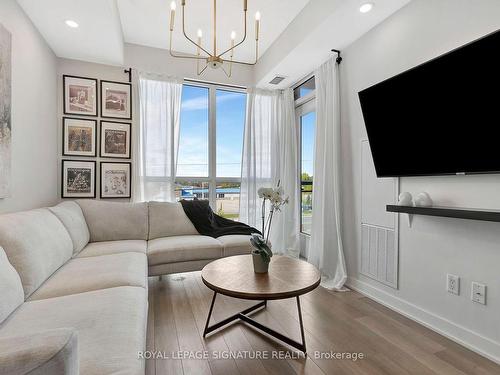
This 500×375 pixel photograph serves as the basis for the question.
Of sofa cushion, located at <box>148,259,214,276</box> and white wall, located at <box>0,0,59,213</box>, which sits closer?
white wall, located at <box>0,0,59,213</box>

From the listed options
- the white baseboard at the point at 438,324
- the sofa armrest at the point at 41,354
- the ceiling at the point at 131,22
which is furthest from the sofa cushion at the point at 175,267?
the ceiling at the point at 131,22

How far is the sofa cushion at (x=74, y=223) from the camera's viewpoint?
231 centimetres

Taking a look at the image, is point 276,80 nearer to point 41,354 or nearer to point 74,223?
point 74,223

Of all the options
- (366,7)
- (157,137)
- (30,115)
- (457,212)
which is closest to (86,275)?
(30,115)

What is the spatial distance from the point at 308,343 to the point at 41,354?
160 centimetres

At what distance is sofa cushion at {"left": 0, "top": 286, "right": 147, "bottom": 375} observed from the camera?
93 cm

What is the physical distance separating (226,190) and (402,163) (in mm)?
2494

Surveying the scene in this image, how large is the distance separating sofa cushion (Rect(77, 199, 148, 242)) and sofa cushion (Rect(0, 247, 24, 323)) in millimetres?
1421

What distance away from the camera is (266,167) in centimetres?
408

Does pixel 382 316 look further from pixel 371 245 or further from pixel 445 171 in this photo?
pixel 445 171

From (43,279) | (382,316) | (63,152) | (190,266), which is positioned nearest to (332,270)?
(382,316)

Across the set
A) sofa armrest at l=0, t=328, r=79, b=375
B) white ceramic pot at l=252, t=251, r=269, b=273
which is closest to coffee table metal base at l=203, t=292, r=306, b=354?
white ceramic pot at l=252, t=251, r=269, b=273

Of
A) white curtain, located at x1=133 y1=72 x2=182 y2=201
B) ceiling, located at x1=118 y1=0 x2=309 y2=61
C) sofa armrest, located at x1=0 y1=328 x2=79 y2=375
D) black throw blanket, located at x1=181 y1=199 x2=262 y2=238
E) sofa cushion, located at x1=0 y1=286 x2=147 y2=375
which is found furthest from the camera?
white curtain, located at x1=133 y1=72 x2=182 y2=201

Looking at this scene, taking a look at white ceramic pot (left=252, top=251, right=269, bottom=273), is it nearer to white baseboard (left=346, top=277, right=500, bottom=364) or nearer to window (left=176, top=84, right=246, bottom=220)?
white baseboard (left=346, top=277, right=500, bottom=364)
